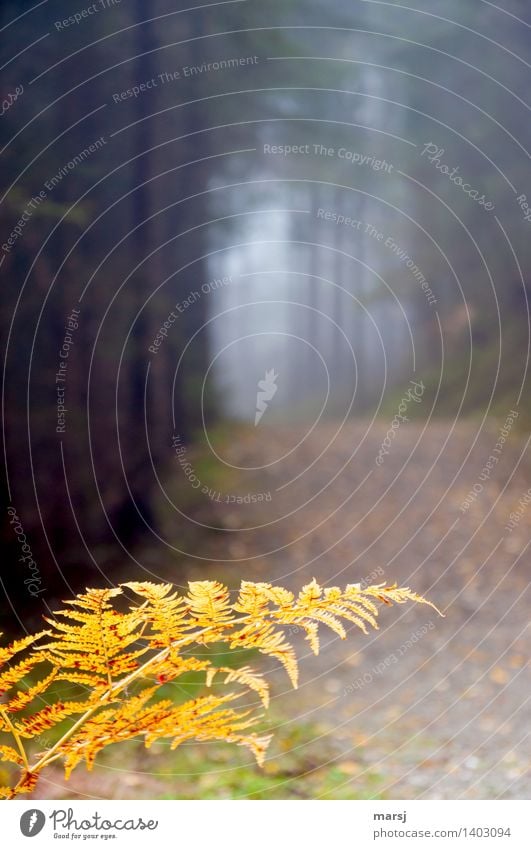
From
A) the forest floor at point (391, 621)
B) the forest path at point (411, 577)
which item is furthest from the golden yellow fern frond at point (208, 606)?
the forest path at point (411, 577)

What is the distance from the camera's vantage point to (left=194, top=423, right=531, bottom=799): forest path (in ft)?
6.19

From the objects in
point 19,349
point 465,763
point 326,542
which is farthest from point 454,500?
point 19,349

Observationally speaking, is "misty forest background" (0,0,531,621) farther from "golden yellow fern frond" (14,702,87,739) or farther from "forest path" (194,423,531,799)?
"golden yellow fern frond" (14,702,87,739)

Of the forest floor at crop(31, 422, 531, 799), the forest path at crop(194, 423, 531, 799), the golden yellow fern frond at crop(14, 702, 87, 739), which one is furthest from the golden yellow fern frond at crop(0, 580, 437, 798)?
the forest path at crop(194, 423, 531, 799)

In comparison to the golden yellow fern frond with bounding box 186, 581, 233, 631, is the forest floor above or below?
below

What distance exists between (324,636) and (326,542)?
1047 mm

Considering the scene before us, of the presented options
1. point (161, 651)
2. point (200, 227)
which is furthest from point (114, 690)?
point (200, 227)

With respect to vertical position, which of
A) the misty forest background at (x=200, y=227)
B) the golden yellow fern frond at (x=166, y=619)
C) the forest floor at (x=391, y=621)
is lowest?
the forest floor at (x=391, y=621)

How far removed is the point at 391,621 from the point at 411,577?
458 millimetres

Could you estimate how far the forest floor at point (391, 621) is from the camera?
1.73m

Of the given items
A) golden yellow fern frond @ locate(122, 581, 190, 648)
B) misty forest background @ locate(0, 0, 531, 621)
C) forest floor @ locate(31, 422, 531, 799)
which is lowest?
forest floor @ locate(31, 422, 531, 799)

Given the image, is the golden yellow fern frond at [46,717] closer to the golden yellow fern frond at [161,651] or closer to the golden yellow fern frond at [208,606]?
the golden yellow fern frond at [161,651]

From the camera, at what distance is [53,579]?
199cm
